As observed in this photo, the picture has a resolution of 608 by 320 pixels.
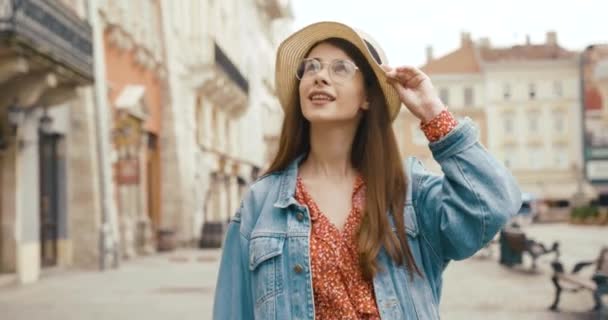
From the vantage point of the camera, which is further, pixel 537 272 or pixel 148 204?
pixel 148 204

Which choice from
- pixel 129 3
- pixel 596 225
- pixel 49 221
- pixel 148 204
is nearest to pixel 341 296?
pixel 49 221

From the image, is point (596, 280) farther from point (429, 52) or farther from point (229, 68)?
point (429, 52)

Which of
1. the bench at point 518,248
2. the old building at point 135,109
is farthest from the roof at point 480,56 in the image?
the bench at point 518,248

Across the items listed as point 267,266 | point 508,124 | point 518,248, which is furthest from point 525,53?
point 267,266

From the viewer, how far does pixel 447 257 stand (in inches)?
100

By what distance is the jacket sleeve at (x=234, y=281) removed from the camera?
2604 mm

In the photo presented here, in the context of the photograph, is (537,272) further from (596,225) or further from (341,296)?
(596,225)

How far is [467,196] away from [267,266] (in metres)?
0.53

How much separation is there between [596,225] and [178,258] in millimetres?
25782

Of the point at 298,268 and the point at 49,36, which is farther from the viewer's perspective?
the point at 49,36

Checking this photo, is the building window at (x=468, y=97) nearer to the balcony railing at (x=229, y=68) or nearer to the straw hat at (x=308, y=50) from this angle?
the balcony railing at (x=229, y=68)

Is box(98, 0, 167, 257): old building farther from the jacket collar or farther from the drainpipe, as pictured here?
the jacket collar

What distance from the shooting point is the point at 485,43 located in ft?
266

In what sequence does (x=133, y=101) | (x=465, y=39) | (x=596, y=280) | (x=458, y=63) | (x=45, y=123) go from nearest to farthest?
(x=596, y=280) < (x=45, y=123) < (x=133, y=101) < (x=458, y=63) < (x=465, y=39)
